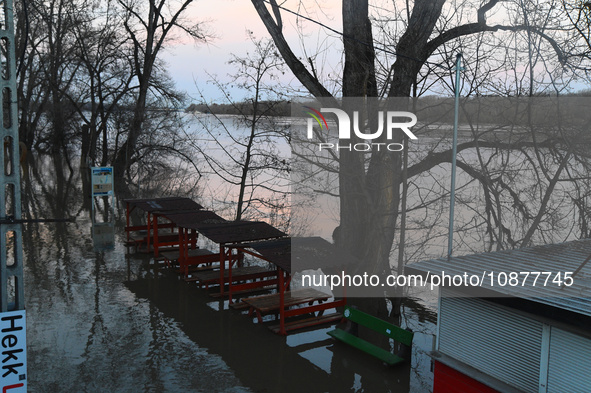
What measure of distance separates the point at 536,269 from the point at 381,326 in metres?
3.06

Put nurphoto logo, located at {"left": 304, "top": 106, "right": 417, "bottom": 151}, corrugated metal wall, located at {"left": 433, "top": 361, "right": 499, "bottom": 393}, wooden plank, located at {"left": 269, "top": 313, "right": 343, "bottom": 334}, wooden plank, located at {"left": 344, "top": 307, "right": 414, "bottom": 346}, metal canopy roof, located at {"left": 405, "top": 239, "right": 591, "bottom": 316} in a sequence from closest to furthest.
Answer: metal canopy roof, located at {"left": 405, "top": 239, "right": 591, "bottom": 316}
corrugated metal wall, located at {"left": 433, "top": 361, "right": 499, "bottom": 393}
wooden plank, located at {"left": 344, "top": 307, "right": 414, "bottom": 346}
wooden plank, located at {"left": 269, "top": 313, "right": 343, "bottom": 334}
nurphoto logo, located at {"left": 304, "top": 106, "right": 417, "bottom": 151}

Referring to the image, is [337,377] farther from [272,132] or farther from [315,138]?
[272,132]

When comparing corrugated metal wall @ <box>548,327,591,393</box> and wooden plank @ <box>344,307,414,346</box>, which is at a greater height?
corrugated metal wall @ <box>548,327,591,393</box>

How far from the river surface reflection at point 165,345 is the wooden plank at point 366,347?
0.18 meters

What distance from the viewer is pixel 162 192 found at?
1137 inches

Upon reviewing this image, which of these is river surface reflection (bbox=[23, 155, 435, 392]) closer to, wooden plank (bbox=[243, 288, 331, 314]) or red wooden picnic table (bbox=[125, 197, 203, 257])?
wooden plank (bbox=[243, 288, 331, 314])

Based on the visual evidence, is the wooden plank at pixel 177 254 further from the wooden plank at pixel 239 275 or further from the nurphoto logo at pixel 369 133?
the nurphoto logo at pixel 369 133

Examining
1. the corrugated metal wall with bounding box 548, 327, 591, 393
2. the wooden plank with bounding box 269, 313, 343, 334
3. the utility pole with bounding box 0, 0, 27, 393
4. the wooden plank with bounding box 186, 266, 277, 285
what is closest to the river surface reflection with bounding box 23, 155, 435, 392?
the wooden plank with bounding box 269, 313, 343, 334

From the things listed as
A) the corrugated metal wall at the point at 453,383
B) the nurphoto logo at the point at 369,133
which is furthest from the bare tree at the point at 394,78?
the corrugated metal wall at the point at 453,383

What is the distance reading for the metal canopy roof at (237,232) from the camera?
477 inches

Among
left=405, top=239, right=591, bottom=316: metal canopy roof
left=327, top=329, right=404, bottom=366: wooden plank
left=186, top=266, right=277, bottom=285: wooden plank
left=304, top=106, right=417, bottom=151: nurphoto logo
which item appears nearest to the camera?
left=405, top=239, right=591, bottom=316: metal canopy roof

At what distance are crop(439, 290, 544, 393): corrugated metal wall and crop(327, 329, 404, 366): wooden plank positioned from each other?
2.24 meters

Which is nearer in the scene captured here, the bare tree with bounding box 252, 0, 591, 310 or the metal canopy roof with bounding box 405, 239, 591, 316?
the metal canopy roof with bounding box 405, 239, 591, 316

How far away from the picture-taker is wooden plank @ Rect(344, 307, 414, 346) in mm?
8523
